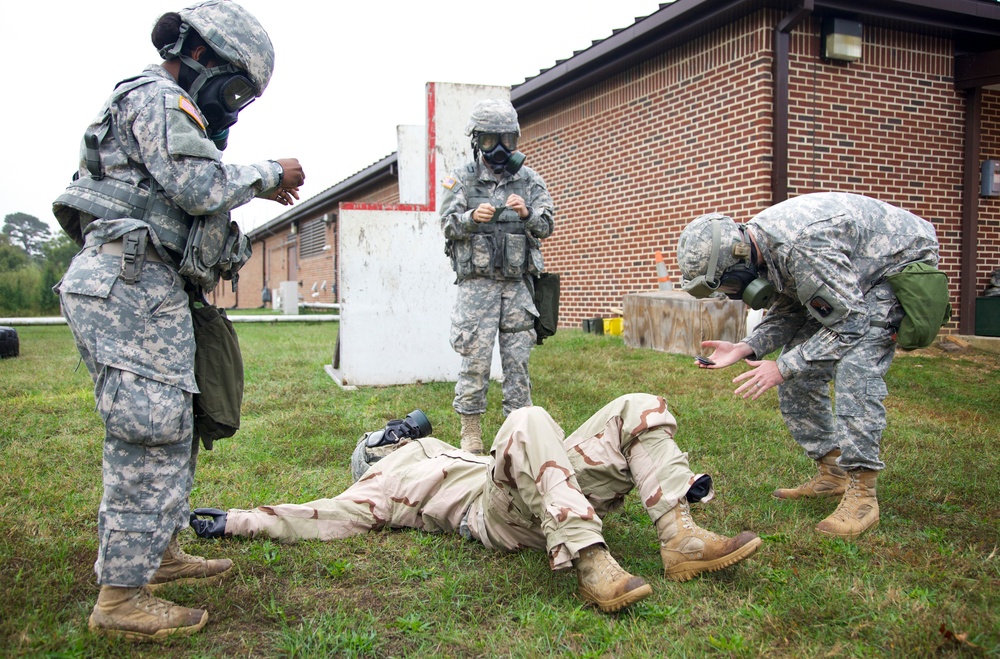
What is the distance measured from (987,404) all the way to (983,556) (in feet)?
11.8

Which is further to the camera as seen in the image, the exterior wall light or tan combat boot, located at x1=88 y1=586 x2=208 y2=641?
the exterior wall light

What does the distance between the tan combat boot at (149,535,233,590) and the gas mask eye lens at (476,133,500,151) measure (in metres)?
3.16

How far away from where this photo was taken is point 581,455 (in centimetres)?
276

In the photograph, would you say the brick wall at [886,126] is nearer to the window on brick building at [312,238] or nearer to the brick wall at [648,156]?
the brick wall at [648,156]

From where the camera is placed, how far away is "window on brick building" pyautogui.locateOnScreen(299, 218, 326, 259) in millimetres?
27156

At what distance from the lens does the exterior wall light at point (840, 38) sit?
8320mm

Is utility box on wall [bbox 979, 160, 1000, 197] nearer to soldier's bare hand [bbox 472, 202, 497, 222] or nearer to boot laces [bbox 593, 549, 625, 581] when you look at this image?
soldier's bare hand [bbox 472, 202, 497, 222]

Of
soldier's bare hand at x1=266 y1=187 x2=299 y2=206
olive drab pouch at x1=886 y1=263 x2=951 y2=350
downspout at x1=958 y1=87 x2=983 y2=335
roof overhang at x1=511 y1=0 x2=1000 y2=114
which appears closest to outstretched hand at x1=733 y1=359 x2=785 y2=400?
olive drab pouch at x1=886 y1=263 x2=951 y2=350

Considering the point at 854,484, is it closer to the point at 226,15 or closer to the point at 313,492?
the point at 313,492

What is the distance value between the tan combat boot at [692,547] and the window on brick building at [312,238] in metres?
25.3

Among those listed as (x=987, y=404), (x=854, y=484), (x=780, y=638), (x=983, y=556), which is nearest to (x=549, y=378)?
(x=987, y=404)

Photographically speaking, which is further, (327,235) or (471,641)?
(327,235)

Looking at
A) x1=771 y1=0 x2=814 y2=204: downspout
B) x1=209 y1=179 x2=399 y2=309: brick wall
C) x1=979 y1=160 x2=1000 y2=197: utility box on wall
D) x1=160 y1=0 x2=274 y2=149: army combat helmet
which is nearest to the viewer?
x1=160 y1=0 x2=274 y2=149: army combat helmet

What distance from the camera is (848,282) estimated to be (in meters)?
3.12
